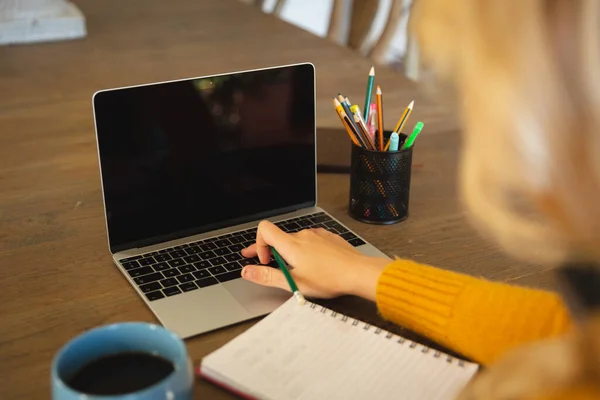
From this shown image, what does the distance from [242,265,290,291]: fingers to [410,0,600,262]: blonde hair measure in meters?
0.30

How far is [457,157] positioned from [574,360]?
0.76m

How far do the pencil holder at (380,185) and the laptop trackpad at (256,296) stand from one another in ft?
0.76

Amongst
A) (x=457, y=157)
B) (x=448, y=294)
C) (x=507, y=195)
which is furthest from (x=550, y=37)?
(x=457, y=157)

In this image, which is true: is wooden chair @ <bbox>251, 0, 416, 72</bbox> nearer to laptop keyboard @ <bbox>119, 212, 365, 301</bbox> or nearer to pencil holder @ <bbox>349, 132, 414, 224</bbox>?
pencil holder @ <bbox>349, 132, 414, 224</bbox>

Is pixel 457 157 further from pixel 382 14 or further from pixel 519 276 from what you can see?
pixel 382 14

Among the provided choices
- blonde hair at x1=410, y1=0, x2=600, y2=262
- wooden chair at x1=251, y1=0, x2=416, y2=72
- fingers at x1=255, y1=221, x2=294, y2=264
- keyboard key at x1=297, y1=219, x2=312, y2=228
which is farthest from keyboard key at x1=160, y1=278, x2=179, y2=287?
wooden chair at x1=251, y1=0, x2=416, y2=72

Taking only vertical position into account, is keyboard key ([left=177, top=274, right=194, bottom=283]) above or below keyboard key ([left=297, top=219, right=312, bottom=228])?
above

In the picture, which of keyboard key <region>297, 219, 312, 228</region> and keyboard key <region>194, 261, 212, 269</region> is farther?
keyboard key <region>297, 219, 312, 228</region>

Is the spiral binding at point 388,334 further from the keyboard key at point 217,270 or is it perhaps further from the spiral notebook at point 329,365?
the keyboard key at point 217,270

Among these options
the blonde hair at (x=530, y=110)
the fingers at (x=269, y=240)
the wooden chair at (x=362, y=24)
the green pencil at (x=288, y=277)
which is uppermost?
the blonde hair at (x=530, y=110)

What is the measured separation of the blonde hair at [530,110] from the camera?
497 mm

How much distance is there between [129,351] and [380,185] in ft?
1.65

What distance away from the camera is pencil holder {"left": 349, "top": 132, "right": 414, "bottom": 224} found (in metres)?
1.00

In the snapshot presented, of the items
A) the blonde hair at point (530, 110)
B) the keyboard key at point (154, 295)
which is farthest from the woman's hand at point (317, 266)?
the blonde hair at point (530, 110)
